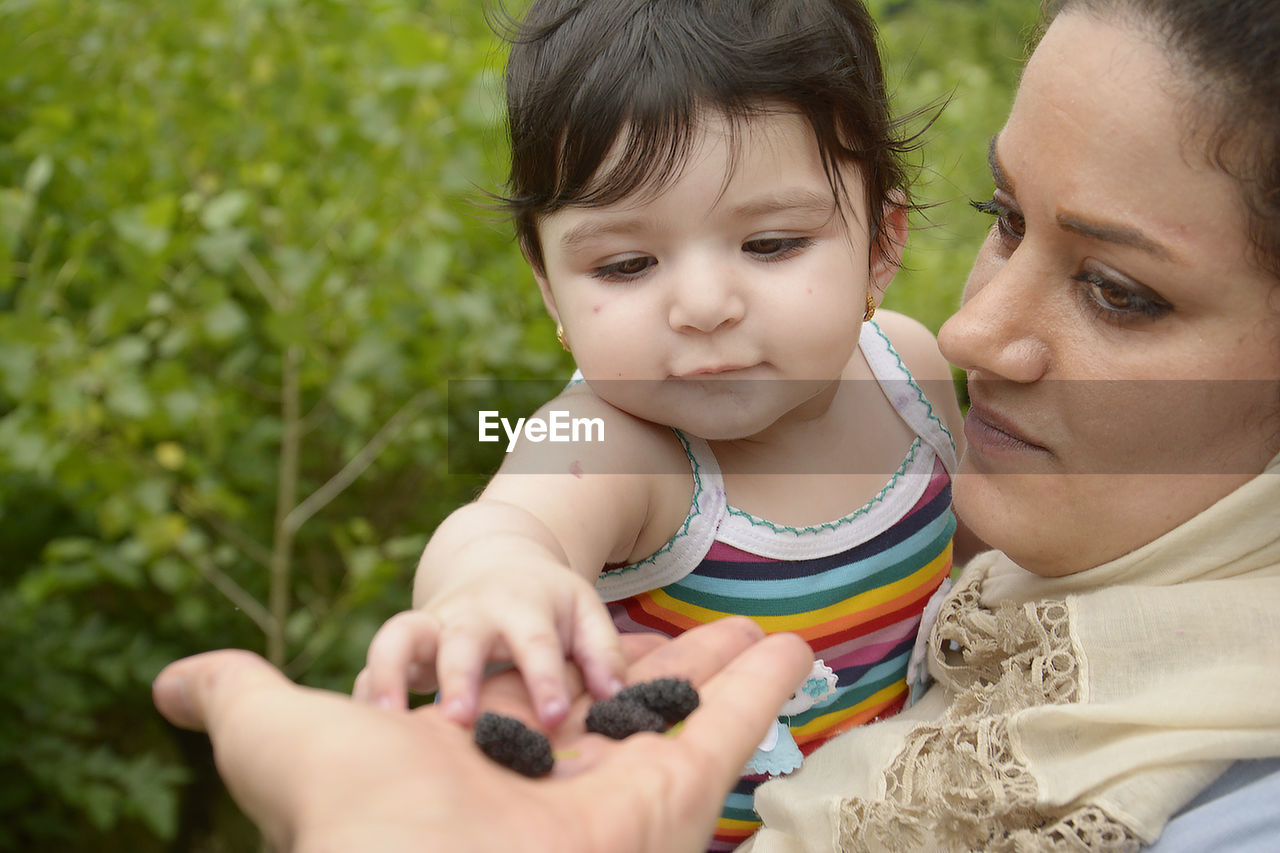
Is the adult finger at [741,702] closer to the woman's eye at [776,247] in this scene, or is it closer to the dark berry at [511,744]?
the dark berry at [511,744]

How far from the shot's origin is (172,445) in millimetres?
2340

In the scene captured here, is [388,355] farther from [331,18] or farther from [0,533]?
[0,533]

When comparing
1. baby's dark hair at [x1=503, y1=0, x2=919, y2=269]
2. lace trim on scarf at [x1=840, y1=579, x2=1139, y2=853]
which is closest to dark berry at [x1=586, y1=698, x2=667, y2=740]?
lace trim on scarf at [x1=840, y1=579, x2=1139, y2=853]

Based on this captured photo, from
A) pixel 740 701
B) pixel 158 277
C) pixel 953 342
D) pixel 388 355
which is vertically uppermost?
pixel 953 342

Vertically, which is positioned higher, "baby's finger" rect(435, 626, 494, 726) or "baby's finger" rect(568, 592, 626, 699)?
"baby's finger" rect(435, 626, 494, 726)

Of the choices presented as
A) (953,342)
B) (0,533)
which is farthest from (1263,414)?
(0,533)

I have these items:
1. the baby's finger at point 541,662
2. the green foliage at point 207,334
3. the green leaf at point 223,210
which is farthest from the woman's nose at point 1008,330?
the green leaf at point 223,210

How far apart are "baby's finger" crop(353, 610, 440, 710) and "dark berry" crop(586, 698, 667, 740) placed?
0.16 m

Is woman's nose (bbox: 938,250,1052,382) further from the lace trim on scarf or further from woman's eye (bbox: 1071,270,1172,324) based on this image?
the lace trim on scarf

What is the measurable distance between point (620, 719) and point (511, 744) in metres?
0.12

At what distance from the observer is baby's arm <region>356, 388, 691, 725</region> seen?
0.95 meters

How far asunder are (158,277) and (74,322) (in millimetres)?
299

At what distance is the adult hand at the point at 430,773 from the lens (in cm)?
75

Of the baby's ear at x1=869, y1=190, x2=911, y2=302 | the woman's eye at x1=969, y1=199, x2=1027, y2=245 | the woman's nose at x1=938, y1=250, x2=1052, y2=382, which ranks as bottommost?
the baby's ear at x1=869, y1=190, x2=911, y2=302
